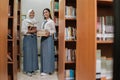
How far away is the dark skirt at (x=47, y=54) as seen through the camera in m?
4.61

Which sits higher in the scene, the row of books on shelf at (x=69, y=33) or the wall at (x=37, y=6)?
the wall at (x=37, y=6)

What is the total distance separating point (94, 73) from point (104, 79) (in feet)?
0.69

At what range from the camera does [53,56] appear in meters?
4.74

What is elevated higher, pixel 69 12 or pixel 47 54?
pixel 69 12

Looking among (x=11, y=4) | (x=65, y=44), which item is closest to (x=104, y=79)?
(x=65, y=44)

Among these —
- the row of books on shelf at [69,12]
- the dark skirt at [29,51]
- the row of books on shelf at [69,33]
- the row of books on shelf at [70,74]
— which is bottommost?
the row of books on shelf at [70,74]

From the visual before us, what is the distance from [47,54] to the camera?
4.66m

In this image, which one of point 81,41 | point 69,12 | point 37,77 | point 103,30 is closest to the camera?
point 103,30

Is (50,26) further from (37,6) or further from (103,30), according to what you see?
(37,6)

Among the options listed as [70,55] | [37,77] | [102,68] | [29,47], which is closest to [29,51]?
[29,47]

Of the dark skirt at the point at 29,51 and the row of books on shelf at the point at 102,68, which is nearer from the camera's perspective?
the row of books on shelf at the point at 102,68

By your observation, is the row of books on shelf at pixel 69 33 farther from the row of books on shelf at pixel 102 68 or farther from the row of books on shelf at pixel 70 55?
the row of books on shelf at pixel 102 68

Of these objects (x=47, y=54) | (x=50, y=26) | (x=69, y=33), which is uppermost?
(x=50, y=26)

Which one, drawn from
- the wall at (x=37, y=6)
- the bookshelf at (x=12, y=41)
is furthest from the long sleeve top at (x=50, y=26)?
the wall at (x=37, y=6)
